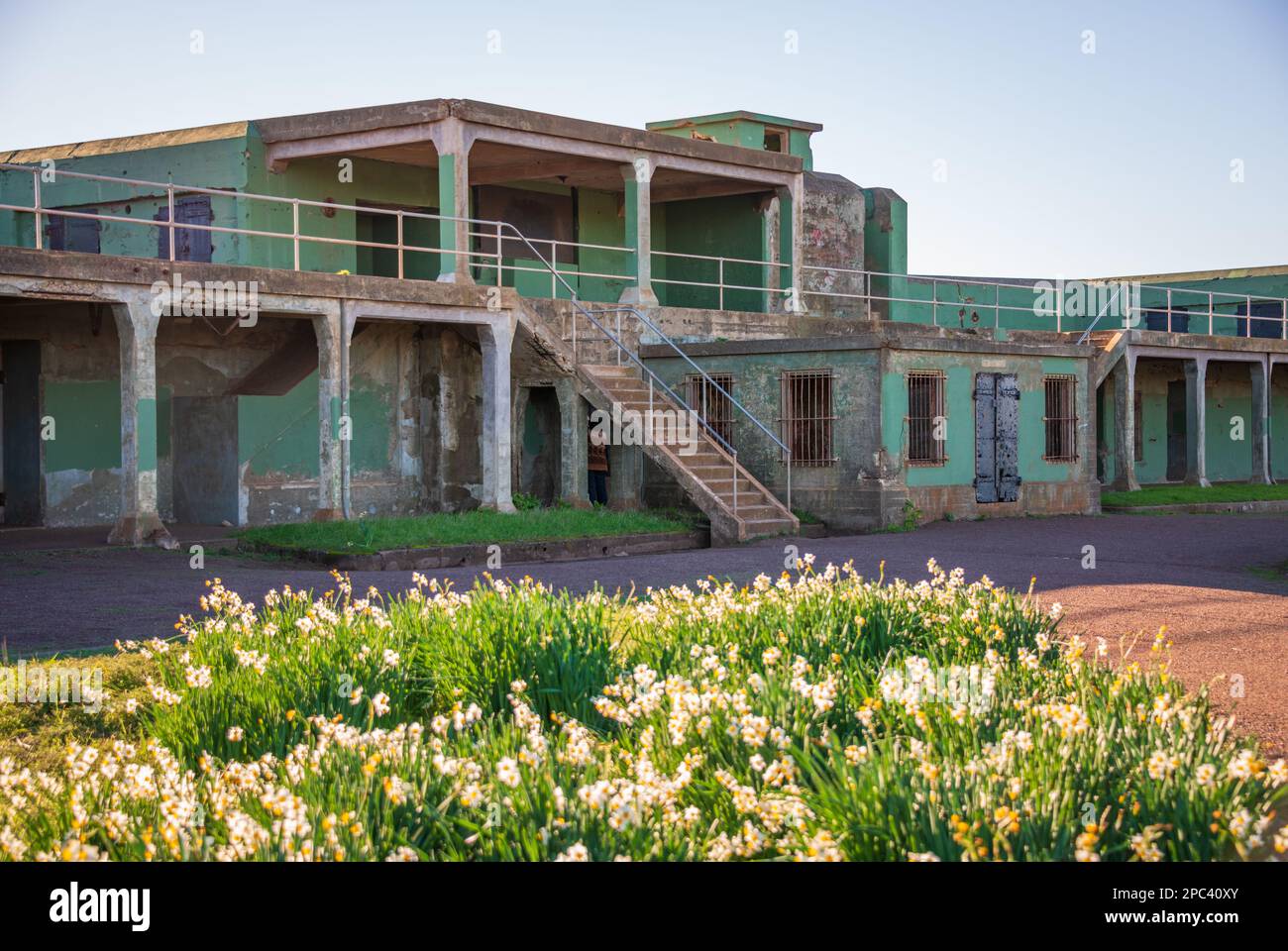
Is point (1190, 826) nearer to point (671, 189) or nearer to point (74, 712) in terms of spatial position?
point (74, 712)

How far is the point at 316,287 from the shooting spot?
19.8 m

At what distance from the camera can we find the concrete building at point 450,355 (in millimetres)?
20531

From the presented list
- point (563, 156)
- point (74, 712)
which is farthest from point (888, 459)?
point (74, 712)

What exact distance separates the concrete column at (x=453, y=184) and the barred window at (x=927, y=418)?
7.24 m

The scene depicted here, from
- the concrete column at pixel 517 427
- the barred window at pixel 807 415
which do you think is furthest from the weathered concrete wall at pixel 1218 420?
the concrete column at pixel 517 427

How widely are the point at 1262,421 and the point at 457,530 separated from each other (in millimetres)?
22425

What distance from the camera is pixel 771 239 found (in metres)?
28.8

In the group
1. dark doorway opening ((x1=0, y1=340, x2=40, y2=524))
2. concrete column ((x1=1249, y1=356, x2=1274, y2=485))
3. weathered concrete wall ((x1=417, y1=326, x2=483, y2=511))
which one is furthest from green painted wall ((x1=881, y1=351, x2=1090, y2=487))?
dark doorway opening ((x1=0, y1=340, x2=40, y2=524))

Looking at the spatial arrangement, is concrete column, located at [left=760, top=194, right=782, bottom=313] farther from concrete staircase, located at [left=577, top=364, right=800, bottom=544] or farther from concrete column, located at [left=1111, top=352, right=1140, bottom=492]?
concrete column, located at [left=1111, top=352, right=1140, bottom=492]

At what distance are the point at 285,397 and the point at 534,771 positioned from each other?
59.6 feet

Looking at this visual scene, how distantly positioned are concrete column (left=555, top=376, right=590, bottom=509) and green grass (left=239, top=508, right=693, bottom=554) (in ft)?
6.90

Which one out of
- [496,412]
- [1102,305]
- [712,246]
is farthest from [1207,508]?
[1102,305]

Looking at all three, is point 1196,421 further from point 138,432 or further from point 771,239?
point 138,432

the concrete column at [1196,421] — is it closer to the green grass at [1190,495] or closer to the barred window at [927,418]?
the green grass at [1190,495]
